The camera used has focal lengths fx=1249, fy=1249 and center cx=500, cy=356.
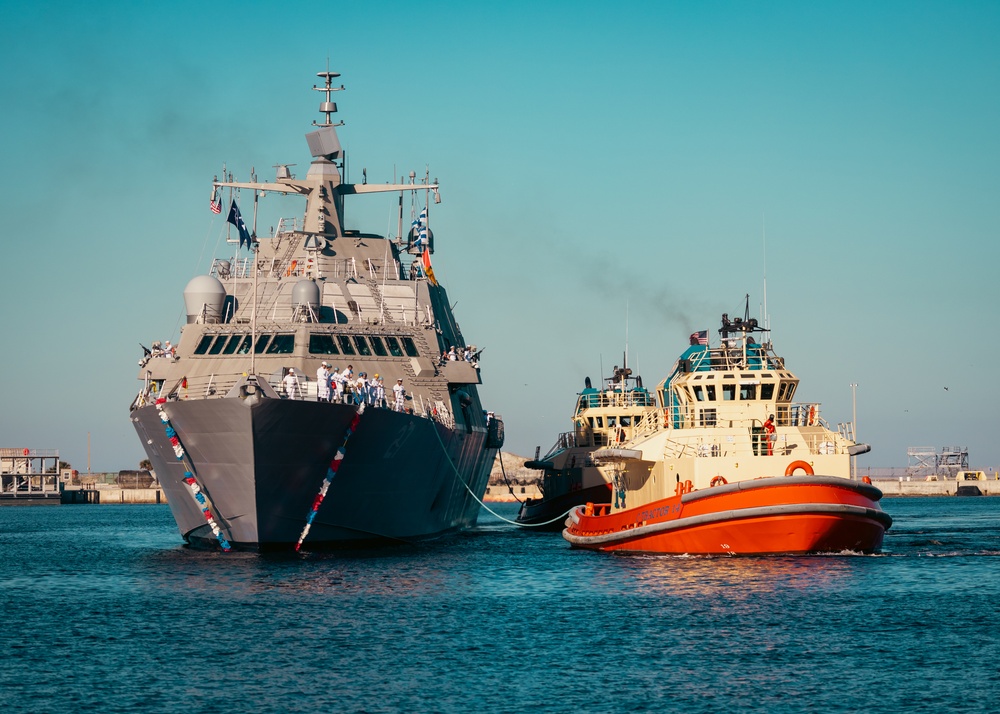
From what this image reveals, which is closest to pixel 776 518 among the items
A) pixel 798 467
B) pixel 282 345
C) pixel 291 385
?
pixel 798 467

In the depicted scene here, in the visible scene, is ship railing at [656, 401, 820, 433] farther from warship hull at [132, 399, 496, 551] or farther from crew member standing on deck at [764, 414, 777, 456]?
warship hull at [132, 399, 496, 551]

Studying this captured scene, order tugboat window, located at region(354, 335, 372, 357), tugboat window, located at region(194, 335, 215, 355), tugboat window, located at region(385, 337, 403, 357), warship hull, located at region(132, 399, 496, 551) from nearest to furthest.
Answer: warship hull, located at region(132, 399, 496, 551) → tugboat window, located at region(194, 335, 215, 355) → tugboat window, located at region(354, 335, 372, 357) → tugboat window, located at region(385, 337, 403, 357)

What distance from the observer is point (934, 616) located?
90.0 feet

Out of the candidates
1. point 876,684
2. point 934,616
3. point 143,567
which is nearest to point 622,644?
point 876,684

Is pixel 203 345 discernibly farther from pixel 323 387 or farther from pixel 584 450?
pixel 584 450

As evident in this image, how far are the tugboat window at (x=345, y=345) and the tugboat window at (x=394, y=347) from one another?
171cm

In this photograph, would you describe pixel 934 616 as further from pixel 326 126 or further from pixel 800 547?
pixel 326 126

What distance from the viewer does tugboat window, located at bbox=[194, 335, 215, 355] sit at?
4438cm

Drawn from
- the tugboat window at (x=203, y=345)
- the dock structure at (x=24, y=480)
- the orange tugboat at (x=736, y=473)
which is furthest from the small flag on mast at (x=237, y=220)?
the dock structure at (x=24, y=480)

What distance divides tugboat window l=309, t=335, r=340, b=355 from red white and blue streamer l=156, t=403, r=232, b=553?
272 inches

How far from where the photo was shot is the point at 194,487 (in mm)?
38250

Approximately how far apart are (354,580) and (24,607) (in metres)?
8.07

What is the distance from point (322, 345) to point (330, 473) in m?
7.68

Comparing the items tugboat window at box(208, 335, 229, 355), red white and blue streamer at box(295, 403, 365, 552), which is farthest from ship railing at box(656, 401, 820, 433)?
tugboat window at box(208, 335, 229, 355)
